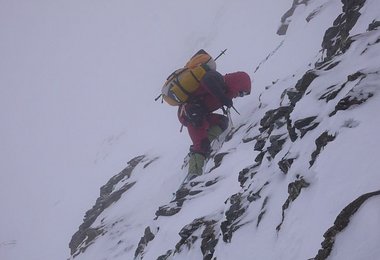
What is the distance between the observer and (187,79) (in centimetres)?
908

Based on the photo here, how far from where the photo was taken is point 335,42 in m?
8.26

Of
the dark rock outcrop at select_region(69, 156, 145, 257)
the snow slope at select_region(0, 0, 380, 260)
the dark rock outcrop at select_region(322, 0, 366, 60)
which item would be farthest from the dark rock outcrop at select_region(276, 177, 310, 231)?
the dark rock outcrop at select_region(69, 156, 145, 257)

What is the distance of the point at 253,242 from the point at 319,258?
1618mm

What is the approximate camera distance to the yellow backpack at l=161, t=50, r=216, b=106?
9.08 metres

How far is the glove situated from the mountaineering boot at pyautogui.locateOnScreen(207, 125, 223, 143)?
83 centimetres

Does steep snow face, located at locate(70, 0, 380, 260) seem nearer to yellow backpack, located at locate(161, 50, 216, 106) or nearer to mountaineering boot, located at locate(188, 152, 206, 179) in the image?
mountaineering boot, located at locate(188, 152, 206, 179)

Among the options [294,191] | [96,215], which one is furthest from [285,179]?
[96,215]

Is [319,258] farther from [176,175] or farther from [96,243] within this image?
[96,243]

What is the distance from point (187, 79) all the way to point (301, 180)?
5487 mm

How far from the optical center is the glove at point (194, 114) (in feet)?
30.6

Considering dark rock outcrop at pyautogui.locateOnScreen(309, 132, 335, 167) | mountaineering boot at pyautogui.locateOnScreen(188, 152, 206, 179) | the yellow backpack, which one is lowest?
dark rock outcrop at pyautogui.locateOnScreen(309, 132, 335, 167)

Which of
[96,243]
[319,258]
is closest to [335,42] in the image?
[319,258]

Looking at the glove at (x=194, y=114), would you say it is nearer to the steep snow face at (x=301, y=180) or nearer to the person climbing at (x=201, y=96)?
the person climbing at (x=201, y=96)

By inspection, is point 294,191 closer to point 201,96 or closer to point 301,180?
point 301,180
